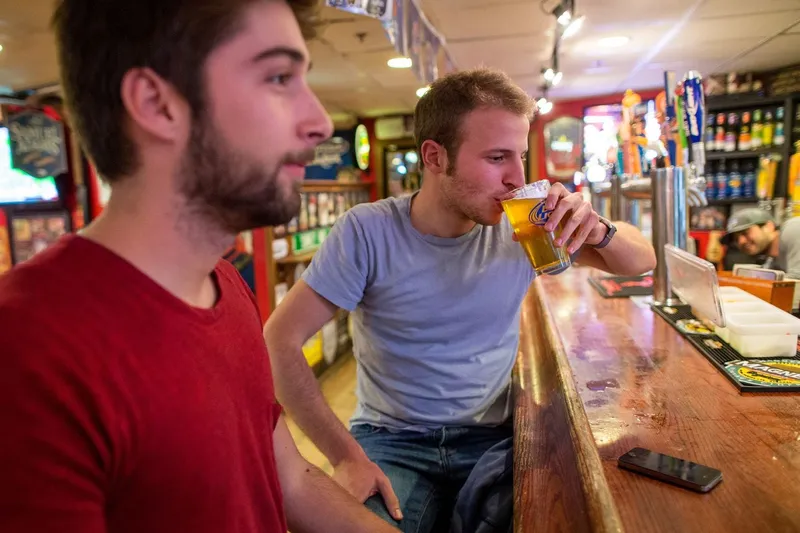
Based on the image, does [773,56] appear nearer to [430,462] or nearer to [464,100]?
[464,100]

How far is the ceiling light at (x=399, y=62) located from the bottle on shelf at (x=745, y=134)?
389 cm


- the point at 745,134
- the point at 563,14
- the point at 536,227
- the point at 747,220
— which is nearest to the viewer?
the point at 536,227

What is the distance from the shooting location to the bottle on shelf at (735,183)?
239 inches

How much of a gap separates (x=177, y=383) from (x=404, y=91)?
5.80 meters

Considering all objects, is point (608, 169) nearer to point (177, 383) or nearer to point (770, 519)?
point (770, 519)

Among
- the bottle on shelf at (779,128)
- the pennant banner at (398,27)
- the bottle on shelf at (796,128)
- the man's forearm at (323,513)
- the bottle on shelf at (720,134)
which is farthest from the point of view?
the bottle on shelf at (720,134)

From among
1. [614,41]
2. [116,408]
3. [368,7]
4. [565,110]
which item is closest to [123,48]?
[116,408]

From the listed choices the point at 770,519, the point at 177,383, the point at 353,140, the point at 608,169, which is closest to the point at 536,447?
the point at 770,519

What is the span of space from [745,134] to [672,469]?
633 centimetres

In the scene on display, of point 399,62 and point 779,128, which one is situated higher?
point 399,62

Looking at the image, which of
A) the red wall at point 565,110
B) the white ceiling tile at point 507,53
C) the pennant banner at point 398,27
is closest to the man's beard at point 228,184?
the pennant banner at point 398,27

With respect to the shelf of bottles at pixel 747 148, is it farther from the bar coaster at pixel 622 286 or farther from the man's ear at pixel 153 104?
the man's ear at pixel 153 104

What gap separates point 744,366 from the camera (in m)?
1.23

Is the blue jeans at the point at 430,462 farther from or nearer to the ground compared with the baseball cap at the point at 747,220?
nearer to the ground
